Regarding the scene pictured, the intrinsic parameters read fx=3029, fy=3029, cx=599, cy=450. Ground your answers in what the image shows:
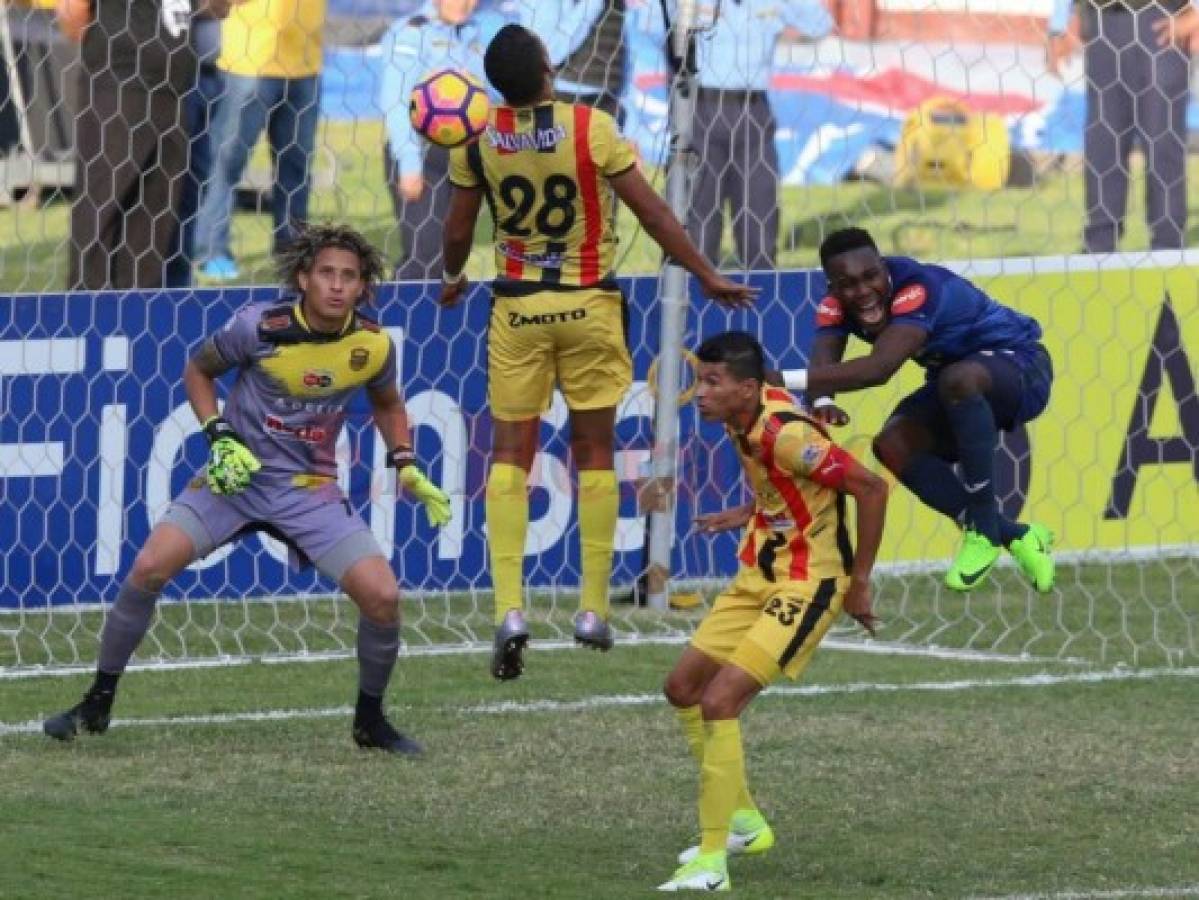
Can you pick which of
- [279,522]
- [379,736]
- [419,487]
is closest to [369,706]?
[379,736]

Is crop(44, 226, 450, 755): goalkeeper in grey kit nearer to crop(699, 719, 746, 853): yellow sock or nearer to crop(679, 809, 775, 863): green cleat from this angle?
crop(679, 809, 775, 863): green cleat

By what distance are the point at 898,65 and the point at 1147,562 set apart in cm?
423

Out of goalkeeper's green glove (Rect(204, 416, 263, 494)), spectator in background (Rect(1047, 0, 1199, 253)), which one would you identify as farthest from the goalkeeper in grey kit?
spectator in background (Rect(1047, 0, 1199, 253))

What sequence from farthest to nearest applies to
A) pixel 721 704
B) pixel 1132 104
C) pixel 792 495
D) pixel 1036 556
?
pixel 1132 104
pixel 1036 556
pixel 792 495
pixel 721 704

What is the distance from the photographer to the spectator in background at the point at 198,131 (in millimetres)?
13961

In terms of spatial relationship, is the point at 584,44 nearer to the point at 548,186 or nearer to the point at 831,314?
the point at 548,186

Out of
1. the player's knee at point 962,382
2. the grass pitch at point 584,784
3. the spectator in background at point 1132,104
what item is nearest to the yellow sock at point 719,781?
the grass pitch at point 584,784

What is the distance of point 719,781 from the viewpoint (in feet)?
28.8

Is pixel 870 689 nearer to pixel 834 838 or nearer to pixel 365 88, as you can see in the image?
pixel 834 838

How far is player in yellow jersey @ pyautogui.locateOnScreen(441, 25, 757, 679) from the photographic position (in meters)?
10.7

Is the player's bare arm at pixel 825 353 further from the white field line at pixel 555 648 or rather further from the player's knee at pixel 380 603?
the white field line at pixel 555 648

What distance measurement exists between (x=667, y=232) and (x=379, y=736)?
82.0 inches

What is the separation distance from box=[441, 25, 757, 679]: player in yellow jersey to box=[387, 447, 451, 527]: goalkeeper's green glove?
0.46 meters

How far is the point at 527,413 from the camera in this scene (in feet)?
36.5
